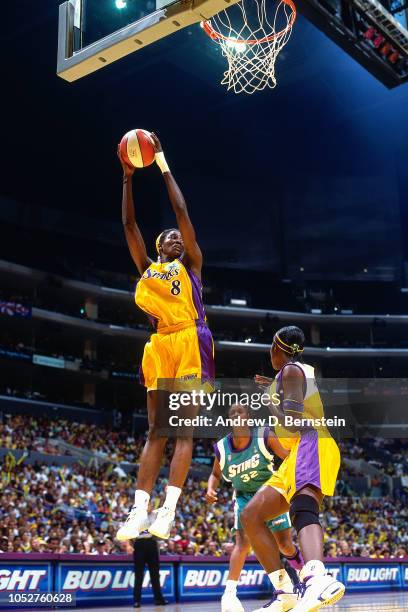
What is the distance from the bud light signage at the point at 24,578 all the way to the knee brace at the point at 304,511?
6951 mm

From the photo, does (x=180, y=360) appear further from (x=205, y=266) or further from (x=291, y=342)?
(x=205, y=266)

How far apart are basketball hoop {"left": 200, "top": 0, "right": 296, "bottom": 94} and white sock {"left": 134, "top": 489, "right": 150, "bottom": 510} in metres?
6.83

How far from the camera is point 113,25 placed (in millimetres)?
7551

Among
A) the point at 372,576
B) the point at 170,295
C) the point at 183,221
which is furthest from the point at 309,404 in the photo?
the point at 372,576

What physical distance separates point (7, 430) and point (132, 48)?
20281 millimetres

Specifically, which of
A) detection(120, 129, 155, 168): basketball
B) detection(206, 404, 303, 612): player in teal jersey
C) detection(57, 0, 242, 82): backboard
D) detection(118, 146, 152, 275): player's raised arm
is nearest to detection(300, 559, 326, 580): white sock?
detection(206, 404, 303, 612): player in teal jersey

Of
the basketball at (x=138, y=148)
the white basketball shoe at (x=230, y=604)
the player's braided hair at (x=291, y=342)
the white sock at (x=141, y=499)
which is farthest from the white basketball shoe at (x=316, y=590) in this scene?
the basketball at (x=138, y=148)

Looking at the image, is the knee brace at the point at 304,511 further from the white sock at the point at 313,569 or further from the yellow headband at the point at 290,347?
the yellow headband at the point at 290,347

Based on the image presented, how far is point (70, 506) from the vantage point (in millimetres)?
18922

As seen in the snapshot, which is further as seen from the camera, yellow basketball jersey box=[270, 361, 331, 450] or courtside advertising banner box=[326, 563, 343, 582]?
courtside advertising banner box=[326, 563, 343, 582]

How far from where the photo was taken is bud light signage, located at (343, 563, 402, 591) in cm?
1672

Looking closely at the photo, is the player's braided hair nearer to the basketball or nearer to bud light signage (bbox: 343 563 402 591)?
the basketball

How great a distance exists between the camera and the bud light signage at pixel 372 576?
16719mm

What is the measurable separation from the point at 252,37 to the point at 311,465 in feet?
46.3
